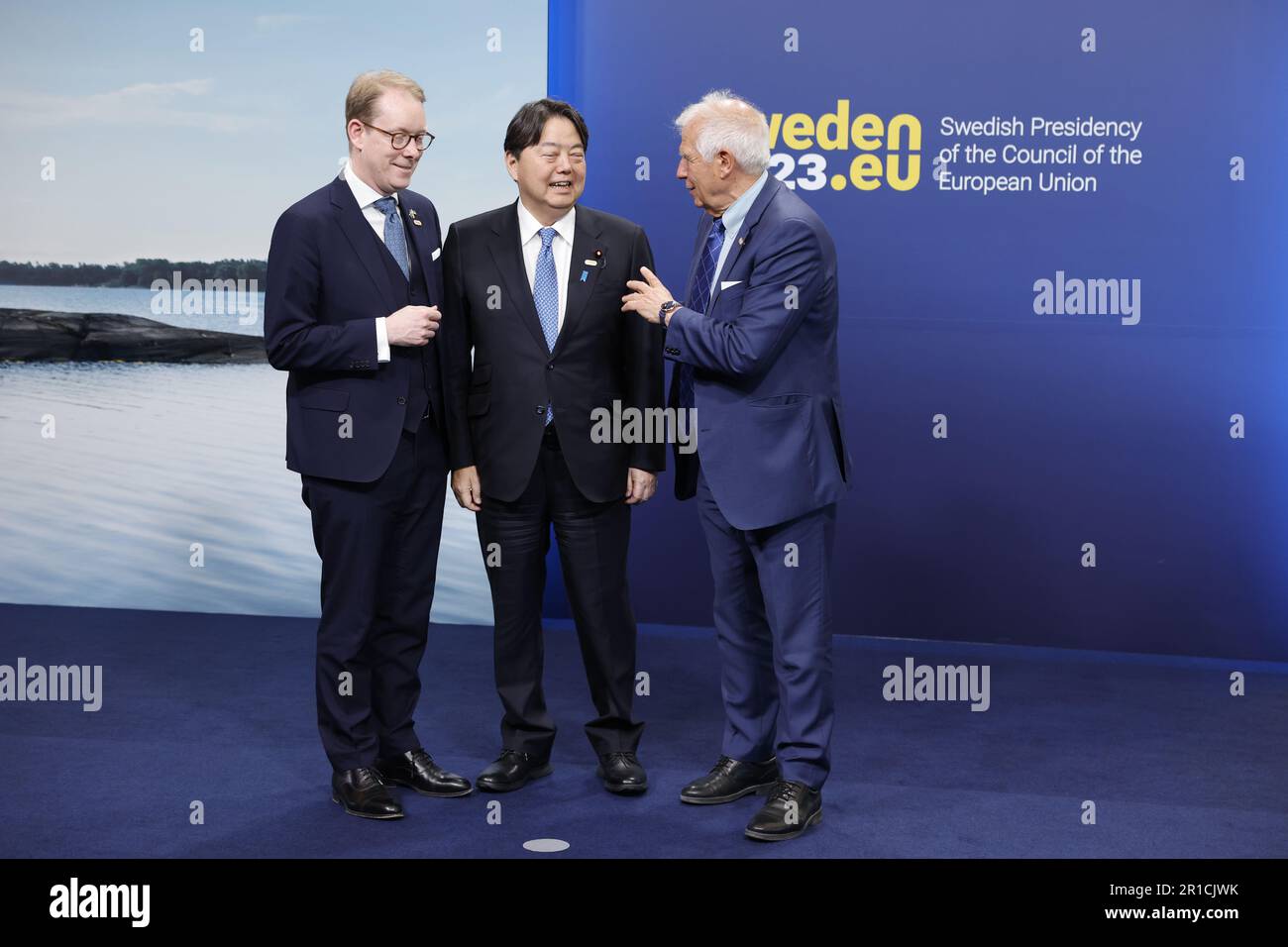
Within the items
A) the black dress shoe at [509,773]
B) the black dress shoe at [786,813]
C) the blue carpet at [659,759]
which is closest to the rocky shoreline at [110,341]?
the blue carpet at [659,759]

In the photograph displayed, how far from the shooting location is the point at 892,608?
508 centimetres

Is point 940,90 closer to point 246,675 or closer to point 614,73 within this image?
Answer: point 614,73

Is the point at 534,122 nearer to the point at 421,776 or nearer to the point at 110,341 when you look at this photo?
the point at 421,776

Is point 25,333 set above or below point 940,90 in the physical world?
below

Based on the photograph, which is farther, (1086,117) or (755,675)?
(1086,117)

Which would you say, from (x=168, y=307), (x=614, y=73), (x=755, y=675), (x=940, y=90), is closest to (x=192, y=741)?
(x=755, y=675)

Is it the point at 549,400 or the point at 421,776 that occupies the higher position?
the point at 549,400

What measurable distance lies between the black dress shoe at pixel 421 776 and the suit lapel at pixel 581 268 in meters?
1.07

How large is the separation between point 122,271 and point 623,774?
132 inches

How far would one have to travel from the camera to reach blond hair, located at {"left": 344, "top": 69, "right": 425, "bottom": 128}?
3.09 meters

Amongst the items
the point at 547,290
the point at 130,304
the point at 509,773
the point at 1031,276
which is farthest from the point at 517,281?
the point at 130,304

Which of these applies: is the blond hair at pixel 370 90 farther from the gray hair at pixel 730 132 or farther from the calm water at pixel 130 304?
the calm water at pixel 130 304

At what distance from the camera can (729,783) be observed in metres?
3.37

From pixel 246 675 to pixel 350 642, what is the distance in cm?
147
